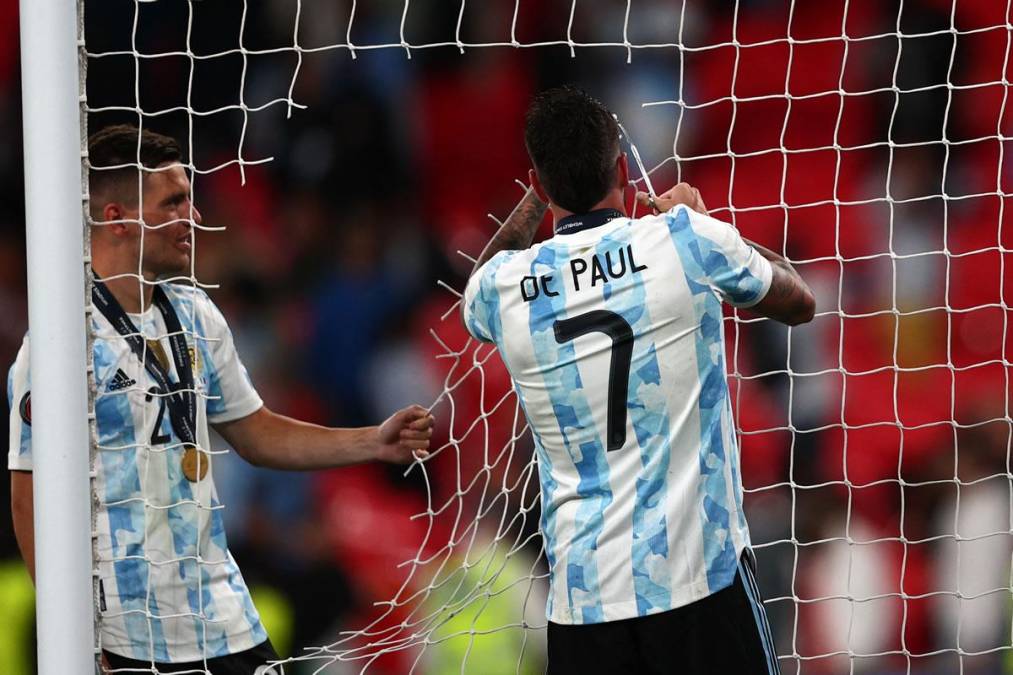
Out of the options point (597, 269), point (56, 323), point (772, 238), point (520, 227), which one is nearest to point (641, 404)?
point (597, 269)

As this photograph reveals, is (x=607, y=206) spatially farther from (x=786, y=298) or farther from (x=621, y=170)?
(x=786, y=298)

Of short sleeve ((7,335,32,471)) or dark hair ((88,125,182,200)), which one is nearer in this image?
short sleeve ((7,335,32,471))

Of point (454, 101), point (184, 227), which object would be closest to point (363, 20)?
point (454, 101)

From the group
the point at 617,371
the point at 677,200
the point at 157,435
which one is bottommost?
the point at 157,435

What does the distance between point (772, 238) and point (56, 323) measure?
2686 millimetres

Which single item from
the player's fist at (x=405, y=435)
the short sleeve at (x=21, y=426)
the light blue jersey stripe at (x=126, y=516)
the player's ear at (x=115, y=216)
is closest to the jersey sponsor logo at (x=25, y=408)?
the short sleeve at (x=21, y=426)

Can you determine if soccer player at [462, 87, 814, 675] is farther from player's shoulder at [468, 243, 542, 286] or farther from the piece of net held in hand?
the piece of net held in hand

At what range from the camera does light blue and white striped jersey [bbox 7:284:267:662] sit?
2.32 meters

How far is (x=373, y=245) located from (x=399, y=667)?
131 centimetres

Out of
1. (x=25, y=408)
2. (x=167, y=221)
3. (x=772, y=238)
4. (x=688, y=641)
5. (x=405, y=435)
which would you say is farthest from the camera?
(x=772, y=238)

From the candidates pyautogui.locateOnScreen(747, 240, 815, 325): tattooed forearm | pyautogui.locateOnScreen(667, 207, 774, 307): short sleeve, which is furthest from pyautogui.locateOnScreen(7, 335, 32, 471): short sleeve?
pyautogui.locateOnScreen(747, 240, 815, 325): tattooed forearm

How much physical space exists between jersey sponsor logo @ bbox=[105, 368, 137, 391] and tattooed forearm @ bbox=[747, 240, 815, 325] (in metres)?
1.14

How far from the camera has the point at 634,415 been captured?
1.87 m

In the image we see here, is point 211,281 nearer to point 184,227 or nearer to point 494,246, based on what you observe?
point 184,227
